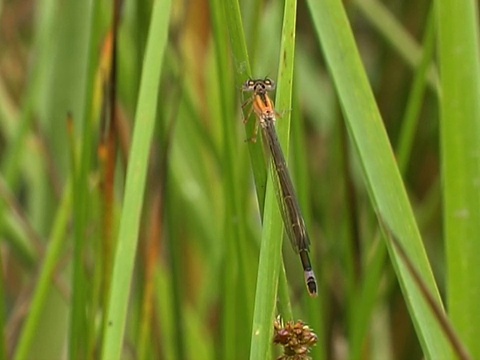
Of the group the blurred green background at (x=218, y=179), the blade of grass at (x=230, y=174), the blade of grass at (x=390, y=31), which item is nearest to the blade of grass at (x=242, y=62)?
the blurred green background at (x=218, y=179)

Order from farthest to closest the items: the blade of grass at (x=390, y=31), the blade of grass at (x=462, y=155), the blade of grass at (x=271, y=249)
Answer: the blade of grass at (x=390, y=31) → the blade of grass at (x=462, y=155) → the blade of grass at (x=271, y=249)

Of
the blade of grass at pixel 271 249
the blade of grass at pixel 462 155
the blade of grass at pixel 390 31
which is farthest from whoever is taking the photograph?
the blade of grass at pixel 390 31

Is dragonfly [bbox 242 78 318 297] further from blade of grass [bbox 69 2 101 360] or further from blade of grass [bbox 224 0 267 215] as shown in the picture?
blade of grass [bbox 69 2 101 360]

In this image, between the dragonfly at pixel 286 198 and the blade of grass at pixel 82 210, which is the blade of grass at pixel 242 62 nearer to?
the dragonfly at pixel 286 198

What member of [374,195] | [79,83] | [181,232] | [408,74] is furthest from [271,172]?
[408,74]

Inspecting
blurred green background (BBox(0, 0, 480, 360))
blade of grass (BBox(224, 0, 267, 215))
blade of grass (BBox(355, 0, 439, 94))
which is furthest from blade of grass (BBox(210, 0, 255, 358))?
blade of grass (BBox(355, 0, 439, 94))
